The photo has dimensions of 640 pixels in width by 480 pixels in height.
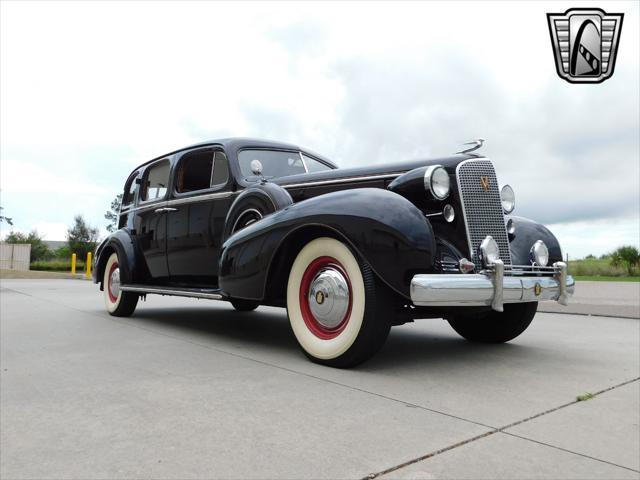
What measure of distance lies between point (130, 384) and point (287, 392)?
3.05ft

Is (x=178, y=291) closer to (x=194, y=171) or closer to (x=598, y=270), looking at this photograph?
(x=194, y=171)

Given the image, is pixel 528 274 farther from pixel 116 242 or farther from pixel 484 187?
pixel 116 242

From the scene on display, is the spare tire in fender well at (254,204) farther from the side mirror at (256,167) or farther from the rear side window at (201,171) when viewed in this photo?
the rear side window at (201,171)

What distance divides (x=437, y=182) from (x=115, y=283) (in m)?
4.42

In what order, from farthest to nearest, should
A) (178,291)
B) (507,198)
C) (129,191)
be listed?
1. (129,191)
2. (178,291)
3. (507,198)

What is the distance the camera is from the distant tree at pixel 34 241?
153ft

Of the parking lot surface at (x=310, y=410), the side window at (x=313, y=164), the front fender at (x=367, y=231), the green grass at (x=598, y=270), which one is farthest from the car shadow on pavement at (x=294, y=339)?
the green grass at (x=598, y=270)

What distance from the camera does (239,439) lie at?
1.99 meters

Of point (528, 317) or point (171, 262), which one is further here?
point (171, 262)

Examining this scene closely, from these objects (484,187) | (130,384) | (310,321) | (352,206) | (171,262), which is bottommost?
(130,384)

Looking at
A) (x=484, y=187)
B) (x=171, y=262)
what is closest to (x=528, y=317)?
(x=484, y=187)

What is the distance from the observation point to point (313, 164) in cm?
541

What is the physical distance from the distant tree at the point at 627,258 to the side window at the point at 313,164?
13.1m

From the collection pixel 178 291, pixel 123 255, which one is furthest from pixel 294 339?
pixel 123 255
